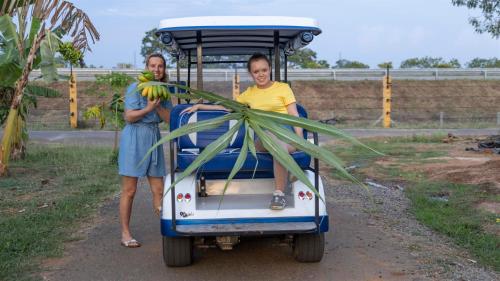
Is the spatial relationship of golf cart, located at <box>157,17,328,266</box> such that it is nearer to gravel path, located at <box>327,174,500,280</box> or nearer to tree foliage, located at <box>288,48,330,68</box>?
gravel path, located at <box>327,174,500,280</box>

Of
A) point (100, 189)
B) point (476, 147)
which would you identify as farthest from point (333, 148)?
point (100, 189)

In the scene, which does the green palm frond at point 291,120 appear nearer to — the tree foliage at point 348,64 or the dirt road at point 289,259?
the dirt road at point 289,259

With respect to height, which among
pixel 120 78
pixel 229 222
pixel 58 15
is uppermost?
pixel 58 15

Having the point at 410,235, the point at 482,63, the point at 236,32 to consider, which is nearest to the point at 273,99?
the point at 236,32

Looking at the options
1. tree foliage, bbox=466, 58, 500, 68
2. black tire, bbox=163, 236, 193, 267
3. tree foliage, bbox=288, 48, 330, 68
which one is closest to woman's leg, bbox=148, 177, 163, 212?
black tire, bbox=163, 236, 193, 267

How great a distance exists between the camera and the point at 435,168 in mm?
12469

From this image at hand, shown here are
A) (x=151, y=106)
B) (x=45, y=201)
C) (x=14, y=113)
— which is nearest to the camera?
(x=151, y=106)

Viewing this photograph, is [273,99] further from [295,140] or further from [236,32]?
[295,140]

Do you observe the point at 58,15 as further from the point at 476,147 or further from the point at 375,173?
the point at 476,147

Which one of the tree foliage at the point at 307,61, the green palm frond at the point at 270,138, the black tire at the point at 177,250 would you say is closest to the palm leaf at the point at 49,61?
the black tire at the point at 177,250

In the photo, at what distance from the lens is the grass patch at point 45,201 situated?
6312mm

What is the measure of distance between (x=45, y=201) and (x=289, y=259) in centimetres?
457

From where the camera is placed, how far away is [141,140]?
6242mm

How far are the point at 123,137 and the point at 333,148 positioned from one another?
11.2 m
